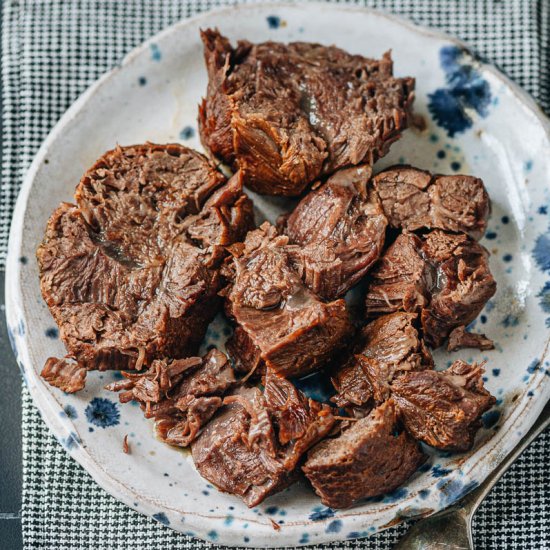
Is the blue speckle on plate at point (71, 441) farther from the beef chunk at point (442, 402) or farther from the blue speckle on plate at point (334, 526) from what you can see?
the beef chunk at point (442, 402)

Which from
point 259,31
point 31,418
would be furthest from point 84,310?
point 259,31

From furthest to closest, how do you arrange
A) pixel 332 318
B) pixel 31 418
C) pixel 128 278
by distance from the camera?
pixel 31 418
pixel 128 278
pixel 332 318

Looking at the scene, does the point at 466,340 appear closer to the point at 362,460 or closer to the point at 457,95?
the point at 362,460

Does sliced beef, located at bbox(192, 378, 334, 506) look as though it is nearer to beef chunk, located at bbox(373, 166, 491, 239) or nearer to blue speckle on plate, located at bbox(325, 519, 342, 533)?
blue speckle on plate, located at bbox(325, 519, 342, 533)

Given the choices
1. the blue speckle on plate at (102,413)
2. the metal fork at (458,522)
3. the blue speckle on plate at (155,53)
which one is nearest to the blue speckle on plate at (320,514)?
the metal fork at (458,522)

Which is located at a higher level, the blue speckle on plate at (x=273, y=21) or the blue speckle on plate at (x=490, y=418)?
the blue speckle on plate at (x=273, y=21)

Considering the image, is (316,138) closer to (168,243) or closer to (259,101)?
(259,101)

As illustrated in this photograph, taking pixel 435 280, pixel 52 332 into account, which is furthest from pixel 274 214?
pixel 52 332
